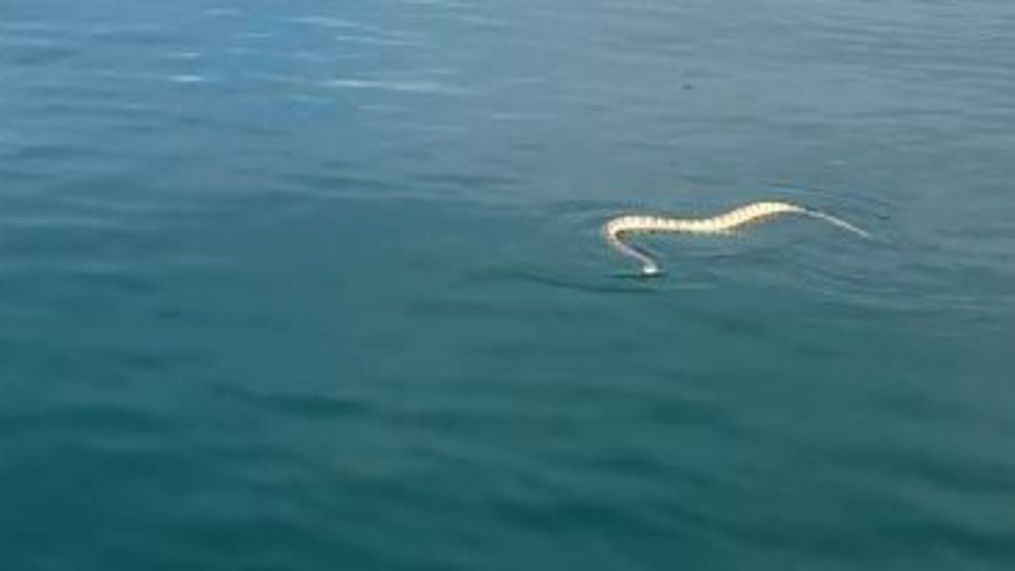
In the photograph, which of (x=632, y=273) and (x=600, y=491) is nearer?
(x=600, y=491)

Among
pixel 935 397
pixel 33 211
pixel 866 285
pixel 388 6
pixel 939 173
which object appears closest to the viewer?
pixel 935 397

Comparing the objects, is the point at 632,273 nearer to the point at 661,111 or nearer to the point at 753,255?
the point at 753,255

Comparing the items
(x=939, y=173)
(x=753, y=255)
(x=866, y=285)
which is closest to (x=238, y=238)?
(x=753, y=255)

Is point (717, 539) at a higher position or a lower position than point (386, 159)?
lower

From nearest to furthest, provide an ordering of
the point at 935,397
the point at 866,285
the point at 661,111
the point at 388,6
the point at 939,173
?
1. the point at 935,397
2. the point at 866,285
3. the point at 939,173
4. the point at 661,111
5. the point at 388,6

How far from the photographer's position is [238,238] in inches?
837

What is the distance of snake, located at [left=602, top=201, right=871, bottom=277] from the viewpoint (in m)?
21.4

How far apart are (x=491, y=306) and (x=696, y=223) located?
3539 millimetres

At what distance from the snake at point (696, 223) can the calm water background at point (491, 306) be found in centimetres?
30

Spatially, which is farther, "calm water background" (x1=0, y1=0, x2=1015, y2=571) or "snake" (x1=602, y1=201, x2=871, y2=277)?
"snake" (x1=602, y1=201, x2=871, y2=277)

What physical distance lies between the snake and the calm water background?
30 centimetres

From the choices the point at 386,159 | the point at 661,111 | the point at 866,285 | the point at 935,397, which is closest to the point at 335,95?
the point at 386,159

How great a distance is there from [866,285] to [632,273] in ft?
9.37

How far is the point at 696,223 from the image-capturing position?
71.4 feet
